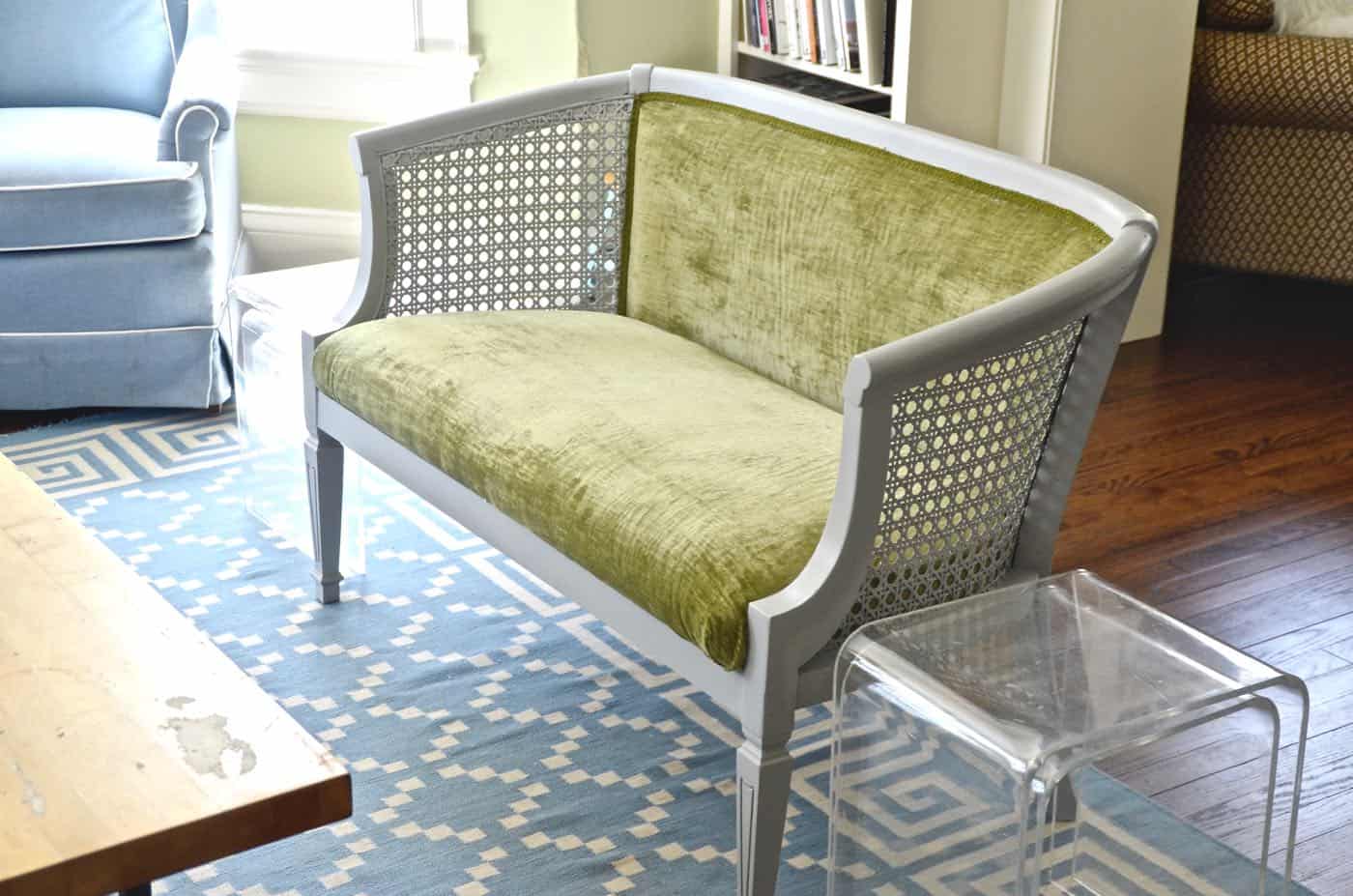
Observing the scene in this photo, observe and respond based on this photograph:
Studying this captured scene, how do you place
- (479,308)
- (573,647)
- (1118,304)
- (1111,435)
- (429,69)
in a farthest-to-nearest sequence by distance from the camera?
(429,69)
(1111,435)
(479,308)
(573,647)
(1118,304)

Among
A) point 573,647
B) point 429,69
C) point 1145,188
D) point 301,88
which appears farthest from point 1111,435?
point 301,88

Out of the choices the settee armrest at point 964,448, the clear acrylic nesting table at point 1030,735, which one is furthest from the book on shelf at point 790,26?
the clear acrylic nesting table at point 1030,735

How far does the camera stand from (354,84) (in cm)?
373

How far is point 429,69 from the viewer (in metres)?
3.69

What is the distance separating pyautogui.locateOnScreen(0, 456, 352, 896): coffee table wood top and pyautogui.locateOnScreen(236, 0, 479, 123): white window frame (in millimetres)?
2180

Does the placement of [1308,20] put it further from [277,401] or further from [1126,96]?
[277,401]

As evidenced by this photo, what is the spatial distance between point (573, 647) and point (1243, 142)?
2288 millimetres

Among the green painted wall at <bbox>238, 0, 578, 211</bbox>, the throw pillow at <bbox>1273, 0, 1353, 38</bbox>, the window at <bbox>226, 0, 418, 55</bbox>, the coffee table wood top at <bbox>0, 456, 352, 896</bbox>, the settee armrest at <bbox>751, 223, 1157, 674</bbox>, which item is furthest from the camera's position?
the throw pillow at <bbox>1273, 0, 1353, 38</bbox>

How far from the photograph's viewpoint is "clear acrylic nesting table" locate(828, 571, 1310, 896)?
153 cm

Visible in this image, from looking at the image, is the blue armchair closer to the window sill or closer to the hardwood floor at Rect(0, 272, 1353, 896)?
the hardwood floor at Rect(0, 272, 1353, 896)

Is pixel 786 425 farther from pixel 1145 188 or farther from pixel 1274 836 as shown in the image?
pixel 1145 188

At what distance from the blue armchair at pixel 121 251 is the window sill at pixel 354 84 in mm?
352

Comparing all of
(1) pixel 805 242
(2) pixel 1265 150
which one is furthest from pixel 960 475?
(2) pixel 1265 150

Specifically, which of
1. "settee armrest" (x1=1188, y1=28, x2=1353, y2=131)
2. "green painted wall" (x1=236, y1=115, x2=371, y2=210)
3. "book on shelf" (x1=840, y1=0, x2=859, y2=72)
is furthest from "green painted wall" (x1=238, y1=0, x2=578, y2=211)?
"settee armrest" (x1=1188, y1=28, x2=1353, y2=131)
